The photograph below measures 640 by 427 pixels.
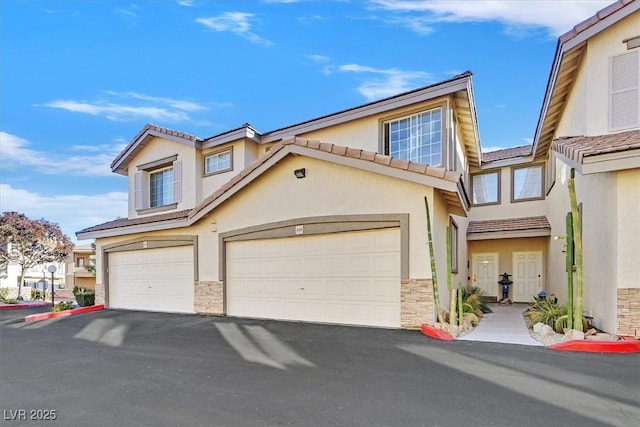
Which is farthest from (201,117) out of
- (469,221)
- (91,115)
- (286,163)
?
(469,221)

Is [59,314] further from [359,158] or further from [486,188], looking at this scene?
[486,188]

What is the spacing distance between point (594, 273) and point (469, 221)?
28.0 feet

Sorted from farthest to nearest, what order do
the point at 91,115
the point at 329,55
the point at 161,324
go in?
the point at 91,115, the point at 329,55, the point at 161,324

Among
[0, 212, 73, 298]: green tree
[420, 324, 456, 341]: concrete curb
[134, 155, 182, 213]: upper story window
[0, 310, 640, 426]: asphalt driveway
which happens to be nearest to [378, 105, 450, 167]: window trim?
[420, 324, 456, 341]: concrete curb

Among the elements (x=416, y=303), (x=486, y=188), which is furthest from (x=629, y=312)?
(x=486, y=188)

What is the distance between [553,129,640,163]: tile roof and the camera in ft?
22.7

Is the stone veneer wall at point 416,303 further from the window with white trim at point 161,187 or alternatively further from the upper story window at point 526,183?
the window with white trim at point 161,187

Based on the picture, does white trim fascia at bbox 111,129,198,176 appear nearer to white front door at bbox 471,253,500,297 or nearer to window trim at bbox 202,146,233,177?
window trim at bbox 202,146,233,177

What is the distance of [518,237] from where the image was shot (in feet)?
51.2

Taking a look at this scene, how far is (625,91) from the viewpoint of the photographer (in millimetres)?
8594

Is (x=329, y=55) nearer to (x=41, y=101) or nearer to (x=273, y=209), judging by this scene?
(x=273, y=209)

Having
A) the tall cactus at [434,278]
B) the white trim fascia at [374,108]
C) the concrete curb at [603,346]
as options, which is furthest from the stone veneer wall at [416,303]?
the white trim fascia at [374,108]

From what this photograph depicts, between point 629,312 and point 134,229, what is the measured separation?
14.7 m

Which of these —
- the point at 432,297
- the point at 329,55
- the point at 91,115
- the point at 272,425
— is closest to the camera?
the point at 272,425
